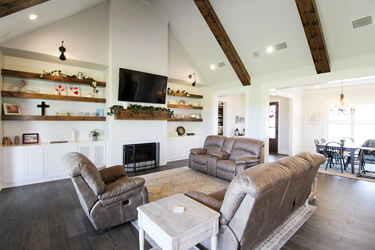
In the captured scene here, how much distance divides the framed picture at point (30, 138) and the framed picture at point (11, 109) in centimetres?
55

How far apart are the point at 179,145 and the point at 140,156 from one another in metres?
1.72

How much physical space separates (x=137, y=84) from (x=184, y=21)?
101 inches

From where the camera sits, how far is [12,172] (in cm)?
393

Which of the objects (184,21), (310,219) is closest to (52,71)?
(184,21)

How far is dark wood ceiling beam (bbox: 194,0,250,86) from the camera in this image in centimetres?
476

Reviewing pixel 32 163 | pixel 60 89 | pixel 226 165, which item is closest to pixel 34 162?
pixel 32 163

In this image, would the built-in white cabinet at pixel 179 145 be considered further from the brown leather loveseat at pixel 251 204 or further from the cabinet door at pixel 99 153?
the brown leather loveseat at pixel 251 204

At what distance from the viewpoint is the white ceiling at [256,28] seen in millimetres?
3533

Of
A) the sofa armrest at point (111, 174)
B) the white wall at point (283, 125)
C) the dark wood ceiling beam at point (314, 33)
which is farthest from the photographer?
the white wall at point (283, 125)

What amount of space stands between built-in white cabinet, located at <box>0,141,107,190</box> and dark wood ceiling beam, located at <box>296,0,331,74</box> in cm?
512

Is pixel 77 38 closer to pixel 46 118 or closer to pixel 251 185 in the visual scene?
pixel 46 118

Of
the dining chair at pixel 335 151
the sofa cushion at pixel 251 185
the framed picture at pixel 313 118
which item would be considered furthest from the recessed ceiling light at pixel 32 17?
the framed picture at pixel 313 118

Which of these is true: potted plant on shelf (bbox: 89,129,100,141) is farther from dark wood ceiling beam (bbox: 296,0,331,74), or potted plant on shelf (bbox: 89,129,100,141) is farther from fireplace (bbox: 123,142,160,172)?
dark wood ceiling beam (bbox: 296,0,331,74)

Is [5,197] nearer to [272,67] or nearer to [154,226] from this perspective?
[154,226]
